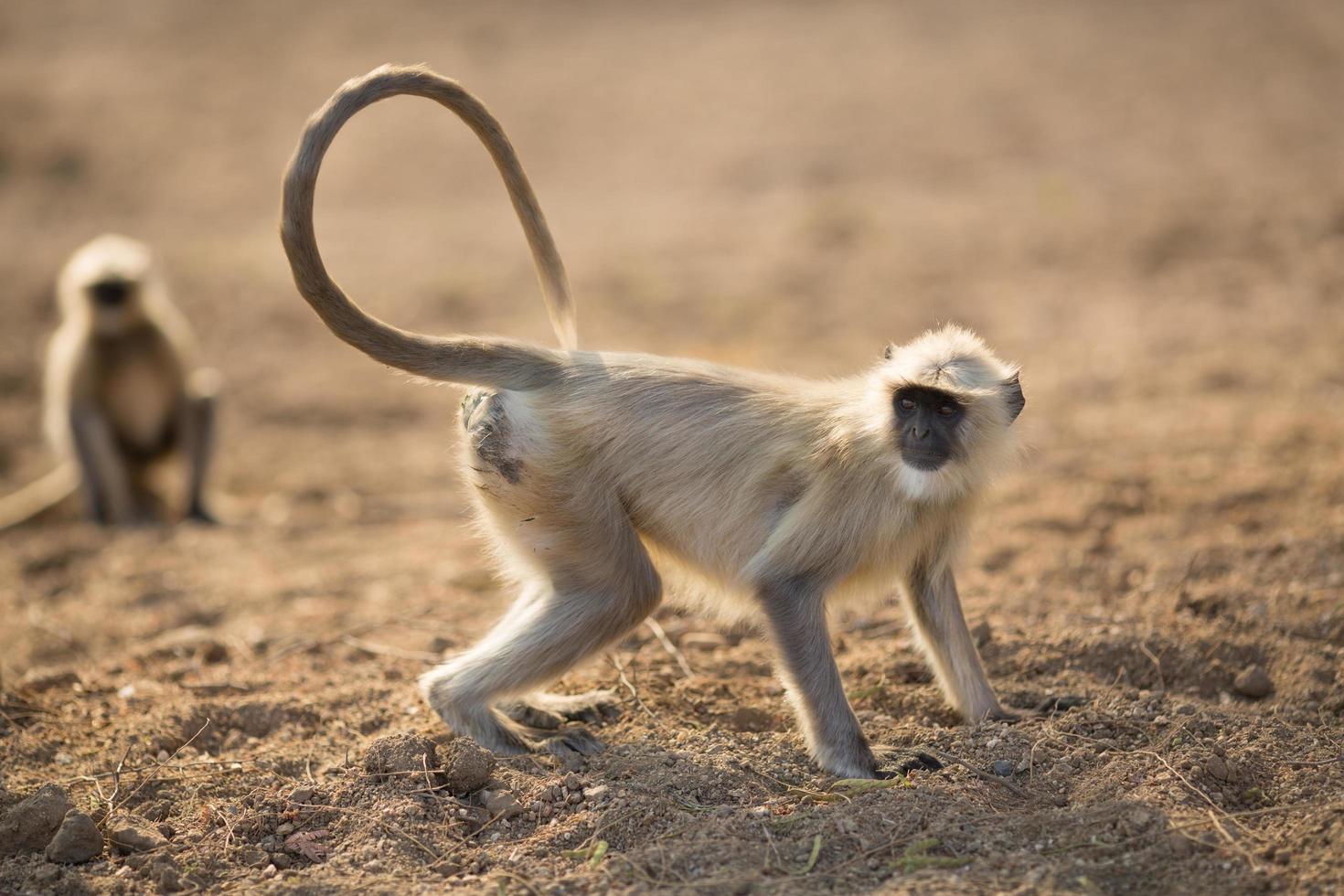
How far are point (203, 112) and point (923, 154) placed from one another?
9.05 meters

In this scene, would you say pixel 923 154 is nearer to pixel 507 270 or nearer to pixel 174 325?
pixel 507 270

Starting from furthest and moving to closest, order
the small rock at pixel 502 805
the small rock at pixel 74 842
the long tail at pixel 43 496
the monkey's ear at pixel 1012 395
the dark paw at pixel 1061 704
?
the long tail at pixel 43 496
the dark paw at pixel 1061 704
the monkey's ear at pixel 1012 395
the small rock at pixel 502 805
the small rock at pixel 74 842

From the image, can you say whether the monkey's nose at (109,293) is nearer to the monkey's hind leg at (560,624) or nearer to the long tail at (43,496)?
the long tail at (43,496)

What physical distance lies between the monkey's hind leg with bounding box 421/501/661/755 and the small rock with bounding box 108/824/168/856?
2.76 ft

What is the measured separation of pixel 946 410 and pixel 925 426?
0.28 feet

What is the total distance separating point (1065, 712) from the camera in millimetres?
3797

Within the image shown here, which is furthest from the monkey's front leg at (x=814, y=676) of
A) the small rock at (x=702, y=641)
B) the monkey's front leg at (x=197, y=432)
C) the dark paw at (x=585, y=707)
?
the monkey's front leg at (x=197, y=432)

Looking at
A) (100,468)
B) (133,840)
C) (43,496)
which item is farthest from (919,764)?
(43,496)

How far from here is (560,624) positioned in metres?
3.69

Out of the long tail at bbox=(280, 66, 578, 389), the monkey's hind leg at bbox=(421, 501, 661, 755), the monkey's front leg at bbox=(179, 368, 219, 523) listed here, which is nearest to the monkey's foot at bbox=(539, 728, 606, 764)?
the monkey's hind leg at bbox=(421, 501, 661, 755)

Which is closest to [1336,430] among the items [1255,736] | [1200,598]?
[1200,598]

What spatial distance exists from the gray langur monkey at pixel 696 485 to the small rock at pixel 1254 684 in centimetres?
81

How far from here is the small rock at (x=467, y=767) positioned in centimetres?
346

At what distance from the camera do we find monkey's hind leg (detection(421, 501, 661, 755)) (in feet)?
12.1
